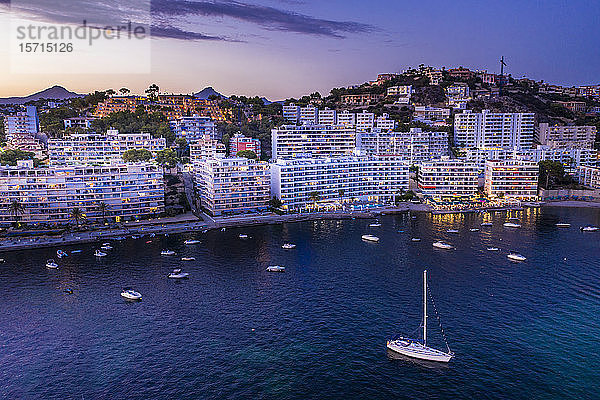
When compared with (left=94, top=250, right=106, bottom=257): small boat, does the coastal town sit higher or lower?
higher

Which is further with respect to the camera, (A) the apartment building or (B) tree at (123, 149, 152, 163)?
(A) the apartment building

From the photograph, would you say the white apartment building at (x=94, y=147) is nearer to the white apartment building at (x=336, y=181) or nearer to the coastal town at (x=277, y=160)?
the coastal town at (x=277, y=160)

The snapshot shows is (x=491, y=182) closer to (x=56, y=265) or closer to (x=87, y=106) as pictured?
(x=56, y=265)

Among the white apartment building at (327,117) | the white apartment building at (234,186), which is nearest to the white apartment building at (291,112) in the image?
the white apartment building at (327,117)

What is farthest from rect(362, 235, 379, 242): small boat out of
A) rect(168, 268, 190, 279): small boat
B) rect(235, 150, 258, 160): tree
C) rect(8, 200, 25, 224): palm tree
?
rect(8, 200, 25, 224): palm tree

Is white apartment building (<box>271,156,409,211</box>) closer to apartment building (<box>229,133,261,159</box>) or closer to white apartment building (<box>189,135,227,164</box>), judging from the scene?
white apartment building (<box>189,135,227,164</box>)

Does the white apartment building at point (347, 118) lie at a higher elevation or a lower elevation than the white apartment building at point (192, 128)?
higher
